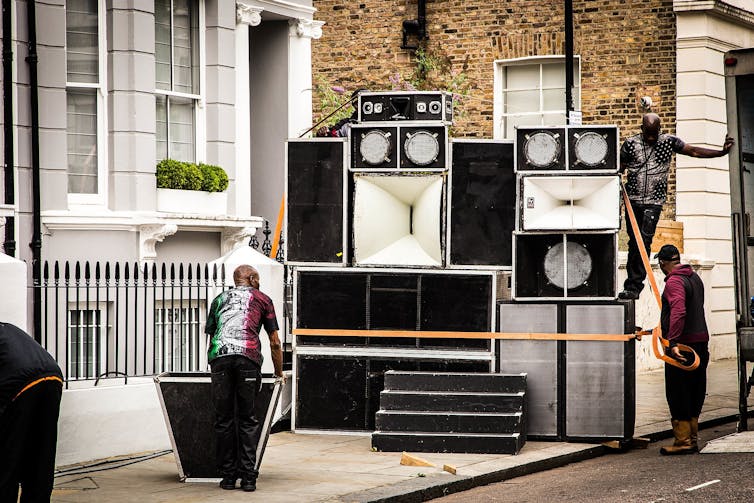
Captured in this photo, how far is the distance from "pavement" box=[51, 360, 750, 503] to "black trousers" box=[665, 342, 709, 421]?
84 cm

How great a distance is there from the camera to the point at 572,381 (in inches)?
495

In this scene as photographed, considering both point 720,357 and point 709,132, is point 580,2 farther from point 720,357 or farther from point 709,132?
point 720,357

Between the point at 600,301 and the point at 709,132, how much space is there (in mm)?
8354

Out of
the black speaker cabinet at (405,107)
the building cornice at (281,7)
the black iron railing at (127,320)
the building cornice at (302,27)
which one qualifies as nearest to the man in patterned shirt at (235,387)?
the black iron railing at (127,320)

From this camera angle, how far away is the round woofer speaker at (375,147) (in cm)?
1277

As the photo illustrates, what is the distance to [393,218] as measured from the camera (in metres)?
13.0

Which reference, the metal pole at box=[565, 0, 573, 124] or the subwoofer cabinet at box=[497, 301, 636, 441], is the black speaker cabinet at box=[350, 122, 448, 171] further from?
the metal pole at box=[565, 0, 573, 124]

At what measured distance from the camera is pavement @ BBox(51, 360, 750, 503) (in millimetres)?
9773

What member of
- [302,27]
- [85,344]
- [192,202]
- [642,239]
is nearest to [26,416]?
[85,344]

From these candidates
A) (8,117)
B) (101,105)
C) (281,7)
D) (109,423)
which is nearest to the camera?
(109,423)

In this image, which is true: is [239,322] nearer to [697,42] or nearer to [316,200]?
[316,200]

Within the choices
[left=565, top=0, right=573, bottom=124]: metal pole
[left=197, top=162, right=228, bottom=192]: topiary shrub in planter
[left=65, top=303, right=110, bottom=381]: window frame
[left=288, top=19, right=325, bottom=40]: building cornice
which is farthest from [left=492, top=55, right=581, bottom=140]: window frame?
A: [left=65, top=303, right=110, bottom=381]: window frame

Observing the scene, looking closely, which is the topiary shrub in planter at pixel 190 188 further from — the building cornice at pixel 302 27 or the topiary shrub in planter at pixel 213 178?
the building cornice at pixel 302 27

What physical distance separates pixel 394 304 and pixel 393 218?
2.80 feet
